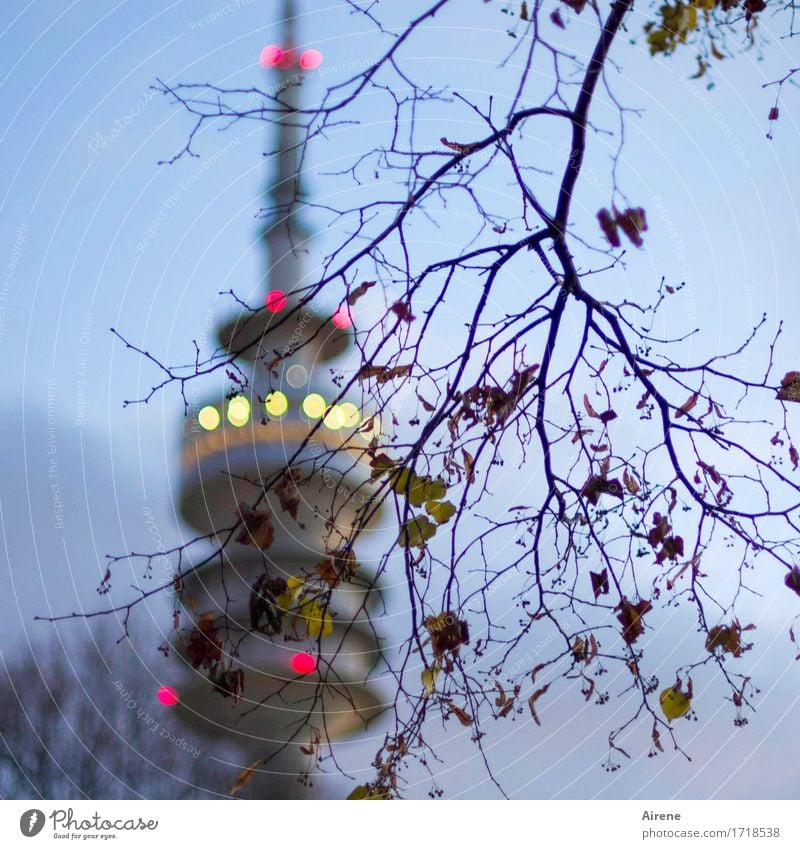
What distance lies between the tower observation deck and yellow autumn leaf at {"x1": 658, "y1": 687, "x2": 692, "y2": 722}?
53cm

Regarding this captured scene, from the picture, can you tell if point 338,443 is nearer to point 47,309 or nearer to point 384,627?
point 384,627

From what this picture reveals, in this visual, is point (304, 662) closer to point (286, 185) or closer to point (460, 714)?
point (460, 714)

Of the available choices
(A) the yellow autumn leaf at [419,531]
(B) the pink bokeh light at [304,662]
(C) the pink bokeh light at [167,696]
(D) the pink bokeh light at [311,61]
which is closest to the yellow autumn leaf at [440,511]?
(A) the yellow autumn leaf at [419,531]

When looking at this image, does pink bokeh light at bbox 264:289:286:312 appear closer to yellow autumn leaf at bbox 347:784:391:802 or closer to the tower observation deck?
the tower observation deck

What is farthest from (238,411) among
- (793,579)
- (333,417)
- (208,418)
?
(793,579)

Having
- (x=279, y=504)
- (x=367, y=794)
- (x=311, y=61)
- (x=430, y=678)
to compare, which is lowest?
(x=367, y=794)

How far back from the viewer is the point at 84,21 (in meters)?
1.93

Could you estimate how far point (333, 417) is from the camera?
187 cm

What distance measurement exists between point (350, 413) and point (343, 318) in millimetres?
175

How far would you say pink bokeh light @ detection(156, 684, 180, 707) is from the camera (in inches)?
74.1
